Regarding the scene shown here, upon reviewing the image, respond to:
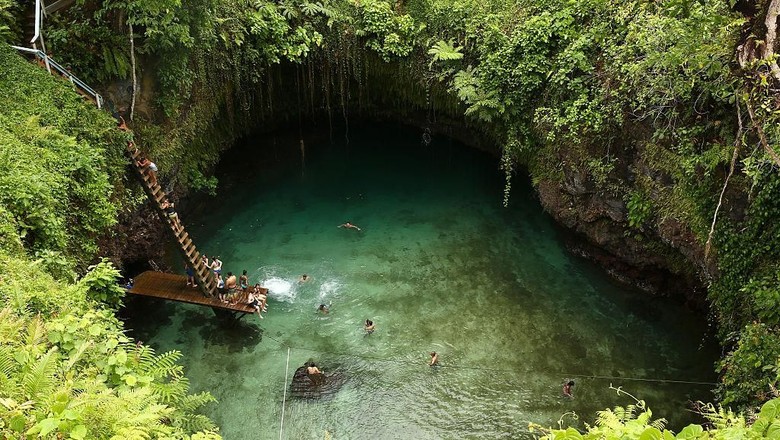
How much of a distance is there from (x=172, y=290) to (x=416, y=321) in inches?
219

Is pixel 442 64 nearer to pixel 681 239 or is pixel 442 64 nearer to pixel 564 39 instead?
pixel 564 39

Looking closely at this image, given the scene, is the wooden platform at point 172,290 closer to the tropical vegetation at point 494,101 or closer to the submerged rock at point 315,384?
the tropical vegetation at point 494,101

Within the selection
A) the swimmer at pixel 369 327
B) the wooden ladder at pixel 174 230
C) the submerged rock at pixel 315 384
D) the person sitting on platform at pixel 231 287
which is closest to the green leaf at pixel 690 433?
the submerged rock at pixel 315 384

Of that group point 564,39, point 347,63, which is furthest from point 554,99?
point 347,63

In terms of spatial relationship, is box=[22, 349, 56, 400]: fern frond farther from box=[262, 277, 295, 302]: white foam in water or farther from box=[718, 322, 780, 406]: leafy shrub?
box=[718, 322, 780, 406]: leafy shrub

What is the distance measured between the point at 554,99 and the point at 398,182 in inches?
230

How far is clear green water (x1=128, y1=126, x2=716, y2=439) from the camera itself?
388 inches

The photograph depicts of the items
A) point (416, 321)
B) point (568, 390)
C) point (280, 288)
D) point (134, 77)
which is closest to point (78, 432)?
point (416, 321)

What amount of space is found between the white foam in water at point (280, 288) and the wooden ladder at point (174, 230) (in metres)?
1.63

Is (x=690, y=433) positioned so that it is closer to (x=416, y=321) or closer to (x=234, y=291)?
(x=416, y=321)

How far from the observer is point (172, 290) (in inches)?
428

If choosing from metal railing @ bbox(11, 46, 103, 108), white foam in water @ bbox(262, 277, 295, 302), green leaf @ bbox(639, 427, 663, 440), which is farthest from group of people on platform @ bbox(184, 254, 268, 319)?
green leaf @ bbox(639, 427, 663, 440)

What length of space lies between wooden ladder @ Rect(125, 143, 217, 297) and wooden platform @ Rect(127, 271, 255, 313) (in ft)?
0.76

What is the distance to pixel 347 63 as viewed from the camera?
51.3 ft
